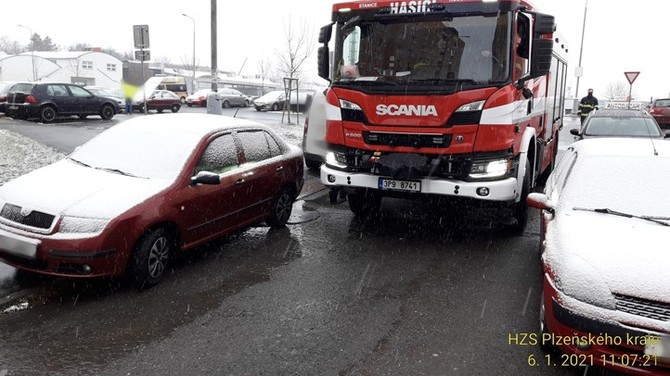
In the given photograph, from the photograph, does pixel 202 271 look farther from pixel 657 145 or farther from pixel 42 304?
pixel 657 145

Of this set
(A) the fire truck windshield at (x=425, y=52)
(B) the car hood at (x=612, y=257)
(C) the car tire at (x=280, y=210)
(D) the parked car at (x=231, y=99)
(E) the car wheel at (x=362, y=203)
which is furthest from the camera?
(D) the parked car at (x=231, y=99)

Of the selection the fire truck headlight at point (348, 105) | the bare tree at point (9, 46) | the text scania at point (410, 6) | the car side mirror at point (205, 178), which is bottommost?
the car side mirror at point (205, 178)

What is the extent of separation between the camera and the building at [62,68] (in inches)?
Result: 2633

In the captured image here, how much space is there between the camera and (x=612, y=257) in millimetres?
3379

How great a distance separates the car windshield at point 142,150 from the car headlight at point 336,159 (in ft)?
5.92

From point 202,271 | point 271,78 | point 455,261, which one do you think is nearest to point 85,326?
point 202,271

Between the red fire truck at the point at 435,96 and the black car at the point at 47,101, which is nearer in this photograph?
the red fire truck at the point at 435,96

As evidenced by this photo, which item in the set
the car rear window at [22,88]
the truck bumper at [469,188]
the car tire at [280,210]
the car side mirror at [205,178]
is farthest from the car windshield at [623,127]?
the car rear window at [22,88]

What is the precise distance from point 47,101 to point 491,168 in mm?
19518

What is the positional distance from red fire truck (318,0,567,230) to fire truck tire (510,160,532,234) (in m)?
0.04

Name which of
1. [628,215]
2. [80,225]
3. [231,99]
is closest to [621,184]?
[628,215]

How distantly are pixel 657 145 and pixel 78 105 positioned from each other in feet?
69.5

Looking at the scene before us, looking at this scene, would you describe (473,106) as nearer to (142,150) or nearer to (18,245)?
(142,150)

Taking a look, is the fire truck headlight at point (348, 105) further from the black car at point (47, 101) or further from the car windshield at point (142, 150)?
the black car at point (47, 101)
